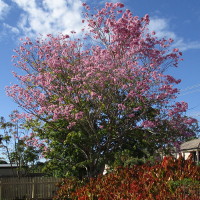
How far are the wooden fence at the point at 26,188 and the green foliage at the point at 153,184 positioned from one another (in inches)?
427

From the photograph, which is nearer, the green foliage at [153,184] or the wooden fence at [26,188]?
the green foliage at [153,184]

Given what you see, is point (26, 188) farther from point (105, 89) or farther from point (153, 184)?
point (153, 184)

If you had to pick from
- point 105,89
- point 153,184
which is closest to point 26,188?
point 105,89

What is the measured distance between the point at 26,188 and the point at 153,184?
1358cm

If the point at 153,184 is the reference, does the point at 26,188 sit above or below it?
above

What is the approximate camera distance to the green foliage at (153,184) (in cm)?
505

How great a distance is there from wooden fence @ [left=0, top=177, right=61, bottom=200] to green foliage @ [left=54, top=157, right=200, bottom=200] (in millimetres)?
10851

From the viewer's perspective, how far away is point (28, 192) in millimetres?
17875

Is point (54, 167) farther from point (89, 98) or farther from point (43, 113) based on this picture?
point (89, 98)

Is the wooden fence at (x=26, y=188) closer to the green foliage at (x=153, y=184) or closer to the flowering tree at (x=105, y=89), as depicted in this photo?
the flowering tree at (x=105, y=89)

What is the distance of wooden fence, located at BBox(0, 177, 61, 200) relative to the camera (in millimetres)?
17172

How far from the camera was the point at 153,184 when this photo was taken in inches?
225

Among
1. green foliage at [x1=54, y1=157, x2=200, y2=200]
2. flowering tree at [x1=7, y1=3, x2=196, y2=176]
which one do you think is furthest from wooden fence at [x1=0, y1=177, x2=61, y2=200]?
green foliage at [x1=54, y1=157, x2=200, y2=200]

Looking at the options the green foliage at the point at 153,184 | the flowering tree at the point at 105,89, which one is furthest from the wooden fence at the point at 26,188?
the green foliage at the point at 153,184
